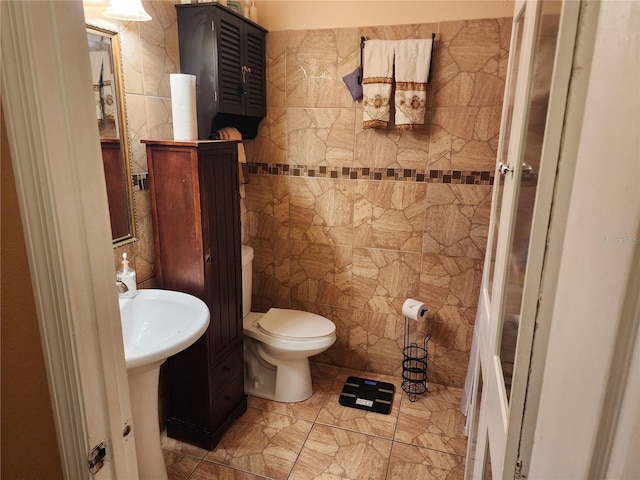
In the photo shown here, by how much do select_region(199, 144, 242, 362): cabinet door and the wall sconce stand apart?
1.88ft

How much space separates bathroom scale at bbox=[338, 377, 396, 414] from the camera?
254 cm

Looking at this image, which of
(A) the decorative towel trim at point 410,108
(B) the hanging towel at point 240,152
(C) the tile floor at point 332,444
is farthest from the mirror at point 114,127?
(A) the decorative towel trim at point 410,108

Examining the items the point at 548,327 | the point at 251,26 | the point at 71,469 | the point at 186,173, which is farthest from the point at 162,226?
the point at 548,327

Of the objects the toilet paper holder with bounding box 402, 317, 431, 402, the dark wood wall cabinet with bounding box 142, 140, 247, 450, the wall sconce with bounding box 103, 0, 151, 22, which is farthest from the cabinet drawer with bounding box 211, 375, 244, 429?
the wall sconce with bounding box 103, 0, 151, 22

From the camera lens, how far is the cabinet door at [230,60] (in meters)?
2.12

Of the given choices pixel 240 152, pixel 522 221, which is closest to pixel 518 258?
pixel 522 221

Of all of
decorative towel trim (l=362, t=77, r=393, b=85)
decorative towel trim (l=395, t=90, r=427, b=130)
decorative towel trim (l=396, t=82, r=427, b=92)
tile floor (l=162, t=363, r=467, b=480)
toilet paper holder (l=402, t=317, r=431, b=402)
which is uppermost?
decorative towel trim (l=362, t=77, r=393, b=85)

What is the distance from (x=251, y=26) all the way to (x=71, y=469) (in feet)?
7.46

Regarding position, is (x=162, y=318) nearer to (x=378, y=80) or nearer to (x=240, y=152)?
(x=240, y=152)

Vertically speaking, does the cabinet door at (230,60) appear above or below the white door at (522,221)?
above

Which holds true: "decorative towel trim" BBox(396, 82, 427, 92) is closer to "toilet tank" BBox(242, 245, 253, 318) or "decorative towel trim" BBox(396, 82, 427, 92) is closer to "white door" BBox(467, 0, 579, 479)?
"white door" BBox(467, 0, 579, 479)

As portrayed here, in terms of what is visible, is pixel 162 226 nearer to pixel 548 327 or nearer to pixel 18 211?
pixel 18 211

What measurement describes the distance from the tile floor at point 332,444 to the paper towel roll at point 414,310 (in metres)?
0.52

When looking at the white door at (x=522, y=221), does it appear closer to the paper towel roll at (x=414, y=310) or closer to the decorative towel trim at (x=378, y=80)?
the decorative towel trim at (x=378, y=80)
